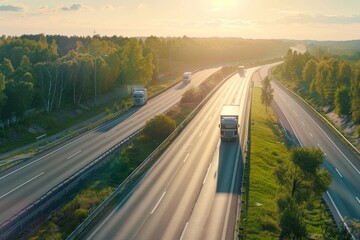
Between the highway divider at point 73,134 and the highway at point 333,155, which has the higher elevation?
the highway divider at point 73,134

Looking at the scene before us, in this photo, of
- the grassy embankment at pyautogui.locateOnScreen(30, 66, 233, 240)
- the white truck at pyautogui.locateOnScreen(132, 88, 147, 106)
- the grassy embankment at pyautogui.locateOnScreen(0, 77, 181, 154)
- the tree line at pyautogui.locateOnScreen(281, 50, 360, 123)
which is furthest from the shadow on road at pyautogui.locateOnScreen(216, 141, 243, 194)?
the white truck at pyautogui.locateOnScreen(132, 88, 147, 106)

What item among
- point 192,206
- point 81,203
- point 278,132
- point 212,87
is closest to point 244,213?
point 192,206

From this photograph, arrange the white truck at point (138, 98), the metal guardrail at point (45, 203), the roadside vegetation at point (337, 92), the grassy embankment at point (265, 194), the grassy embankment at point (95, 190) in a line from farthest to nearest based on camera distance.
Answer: the white truck at point (138, 98) < the roadside vegetation at point (337, 92) < the grassy embankment at point (265, 194) < the grassy embankment at point (95, 190) < the metal guardrail at point (45, 203)

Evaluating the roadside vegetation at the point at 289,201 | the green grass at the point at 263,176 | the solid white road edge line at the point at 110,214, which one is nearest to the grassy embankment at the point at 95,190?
the solid white road edge line at the point at 110,214

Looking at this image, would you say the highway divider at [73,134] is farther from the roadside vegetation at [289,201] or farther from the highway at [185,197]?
the roadside vegetation at [289,201]

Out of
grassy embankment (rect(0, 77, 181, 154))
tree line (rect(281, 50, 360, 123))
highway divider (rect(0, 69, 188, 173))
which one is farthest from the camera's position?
tree line (rect(281, 50, 360, 123))

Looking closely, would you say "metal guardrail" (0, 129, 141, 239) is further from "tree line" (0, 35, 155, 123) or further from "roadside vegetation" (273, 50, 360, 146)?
"roadside vegetation" (273, 50, 360, 146)
